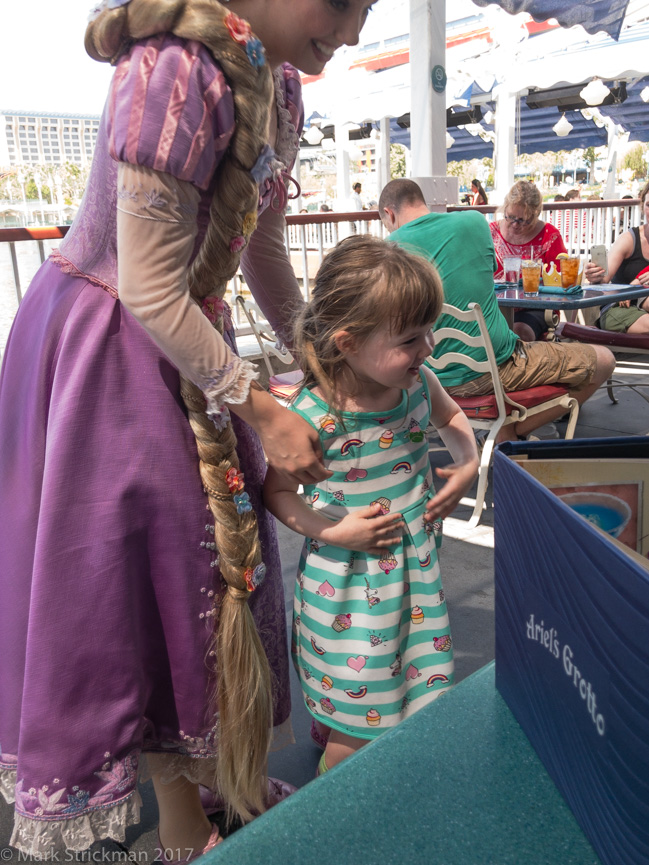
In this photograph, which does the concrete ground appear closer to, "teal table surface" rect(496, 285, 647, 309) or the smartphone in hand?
"teal table surface" rect(496, 285, 647, 309)

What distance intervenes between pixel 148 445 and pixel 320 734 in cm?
110

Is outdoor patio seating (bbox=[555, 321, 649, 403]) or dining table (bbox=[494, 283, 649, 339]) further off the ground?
dining table (bbox=[494, 283, 649, 339])

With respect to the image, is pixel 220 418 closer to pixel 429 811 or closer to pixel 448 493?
pixel 448 493

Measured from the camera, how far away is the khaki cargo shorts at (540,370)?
3340 millimetres

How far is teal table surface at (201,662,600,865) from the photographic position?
0.51 metres

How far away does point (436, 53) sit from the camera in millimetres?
4938

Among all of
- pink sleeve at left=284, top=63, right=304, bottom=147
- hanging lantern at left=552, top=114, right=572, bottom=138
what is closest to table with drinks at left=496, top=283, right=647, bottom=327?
pink sleeve at left=284, top=63, right=304, bottom=147

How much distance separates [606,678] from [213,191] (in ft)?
2.67

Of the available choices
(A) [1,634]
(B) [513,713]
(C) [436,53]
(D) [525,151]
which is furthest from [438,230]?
(D) [525,151]

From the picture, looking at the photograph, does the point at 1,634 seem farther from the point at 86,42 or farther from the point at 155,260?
the point at 86,42

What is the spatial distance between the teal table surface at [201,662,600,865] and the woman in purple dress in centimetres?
50

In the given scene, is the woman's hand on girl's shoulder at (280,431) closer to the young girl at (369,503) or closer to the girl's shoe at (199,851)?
the young girl at (369,503)

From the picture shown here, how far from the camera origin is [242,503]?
1138mm

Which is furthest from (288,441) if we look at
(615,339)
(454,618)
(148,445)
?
(615,339)
